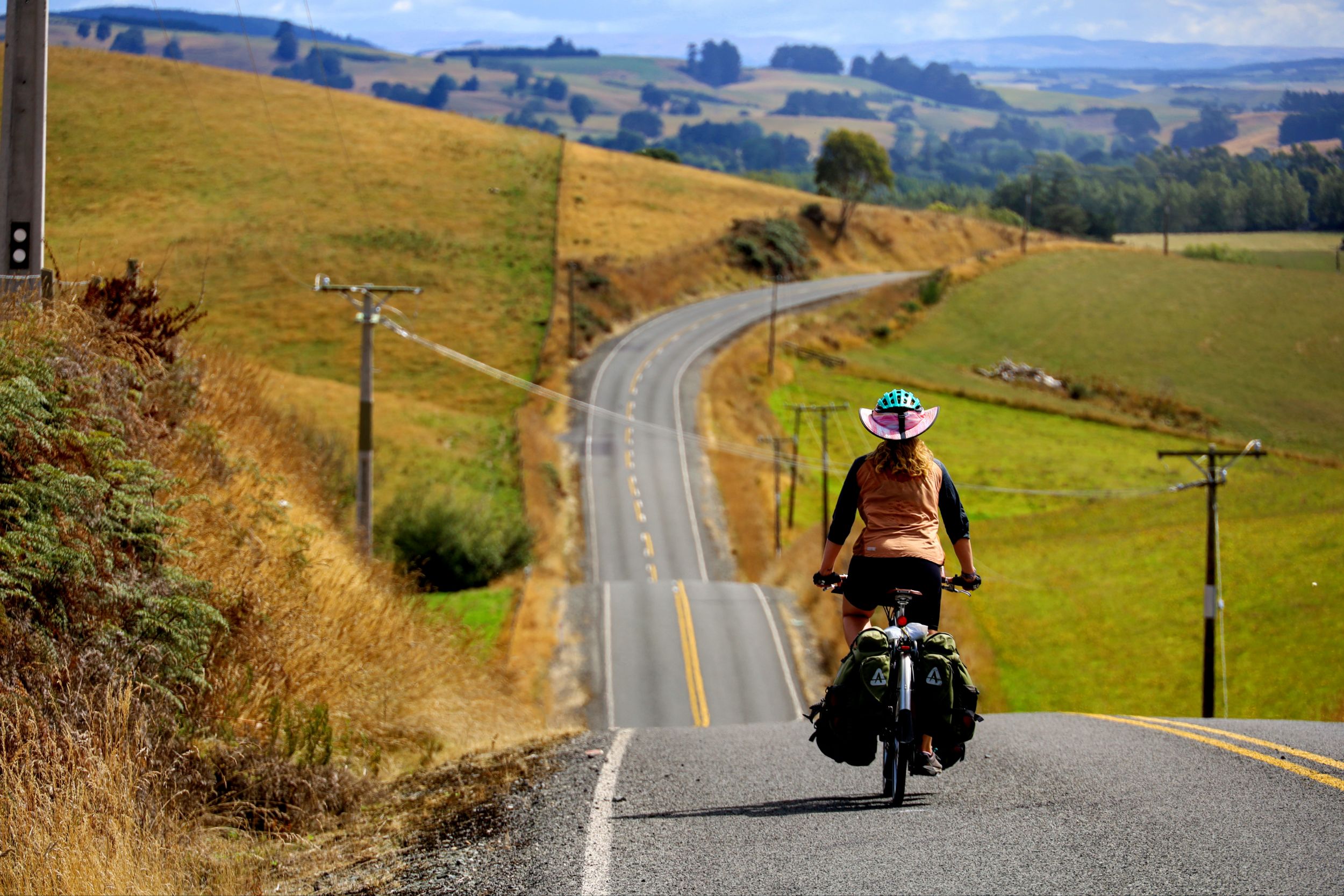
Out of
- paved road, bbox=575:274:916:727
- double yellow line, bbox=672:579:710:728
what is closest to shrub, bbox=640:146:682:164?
paved road, bbox=575:274:916:727

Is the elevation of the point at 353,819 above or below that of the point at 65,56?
below

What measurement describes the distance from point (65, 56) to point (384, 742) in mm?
106098

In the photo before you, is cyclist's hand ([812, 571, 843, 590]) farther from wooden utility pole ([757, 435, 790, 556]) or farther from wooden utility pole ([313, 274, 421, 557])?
wooden utility pole ([757, 435, 790, 556])

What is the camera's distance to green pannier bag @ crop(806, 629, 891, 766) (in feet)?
23.0

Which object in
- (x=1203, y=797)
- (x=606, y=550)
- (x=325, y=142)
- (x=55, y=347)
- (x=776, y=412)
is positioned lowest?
(x=606, y=550)

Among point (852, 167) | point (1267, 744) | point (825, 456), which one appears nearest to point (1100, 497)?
point (825, 456)

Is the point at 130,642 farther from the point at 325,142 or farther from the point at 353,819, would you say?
the point at 325,142

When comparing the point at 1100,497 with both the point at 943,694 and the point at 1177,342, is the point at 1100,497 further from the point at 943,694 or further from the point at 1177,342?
the point at 943,694

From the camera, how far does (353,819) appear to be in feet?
29.7

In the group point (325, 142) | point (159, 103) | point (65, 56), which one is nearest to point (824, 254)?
point (325, 142)

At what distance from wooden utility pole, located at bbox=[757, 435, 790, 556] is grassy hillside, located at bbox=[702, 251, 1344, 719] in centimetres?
65

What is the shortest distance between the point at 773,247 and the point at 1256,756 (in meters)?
102

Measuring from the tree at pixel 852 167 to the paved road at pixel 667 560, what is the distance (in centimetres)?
6623

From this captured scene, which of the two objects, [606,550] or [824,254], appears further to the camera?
[824,254]
